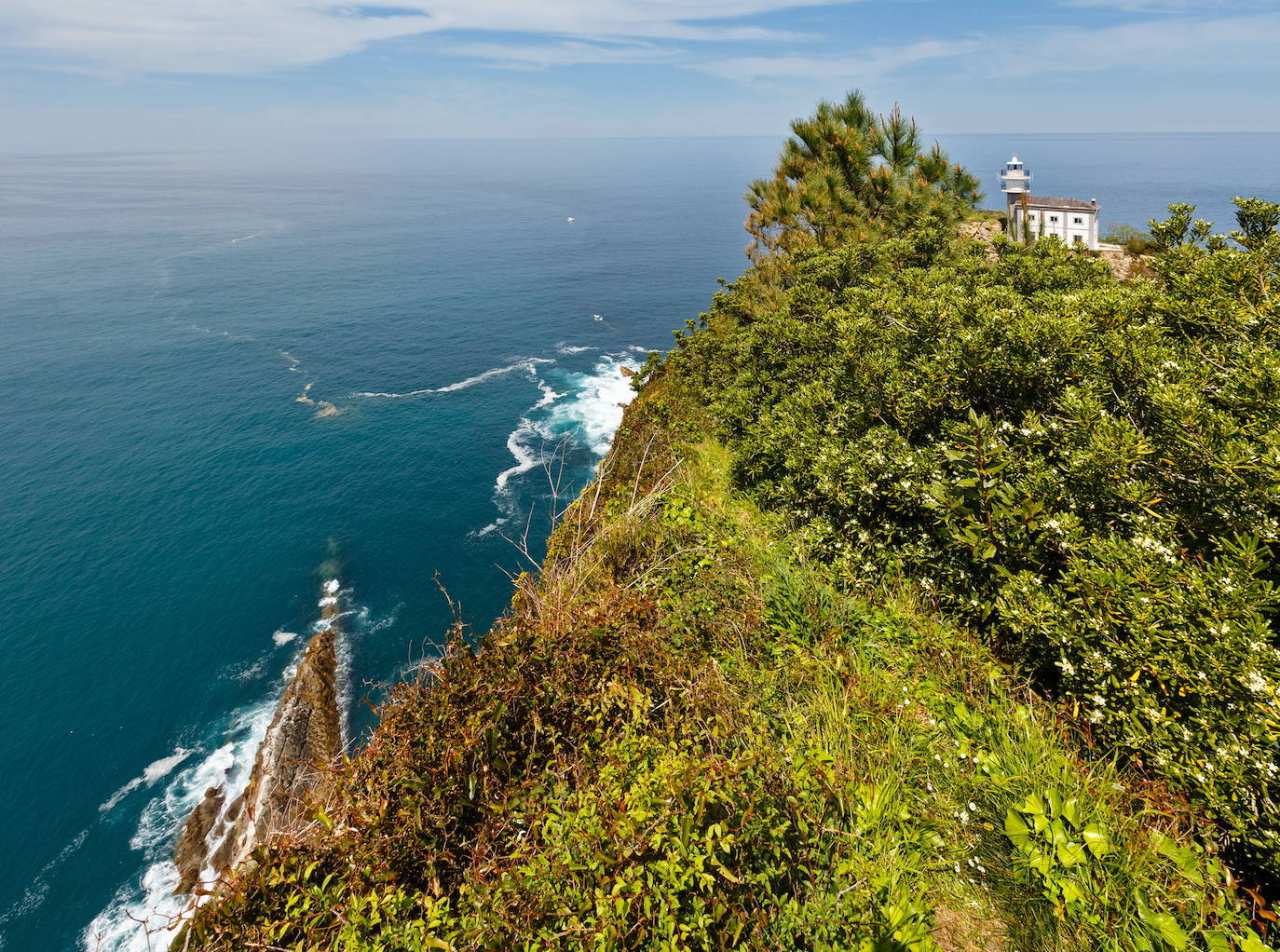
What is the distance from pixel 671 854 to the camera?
4.12 m

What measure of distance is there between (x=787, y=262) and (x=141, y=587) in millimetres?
39729

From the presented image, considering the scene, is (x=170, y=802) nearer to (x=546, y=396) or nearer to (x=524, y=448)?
(x=524, y=448)

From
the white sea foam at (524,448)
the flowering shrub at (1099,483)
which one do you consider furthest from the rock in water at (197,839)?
the flowering shrub at (1099,483)

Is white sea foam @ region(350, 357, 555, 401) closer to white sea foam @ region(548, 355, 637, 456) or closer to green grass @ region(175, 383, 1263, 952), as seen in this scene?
white sea foam @ region(548, 355, 637, 456)

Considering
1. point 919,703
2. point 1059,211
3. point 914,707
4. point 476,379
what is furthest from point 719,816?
point 1059,211

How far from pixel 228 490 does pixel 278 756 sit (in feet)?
78.4

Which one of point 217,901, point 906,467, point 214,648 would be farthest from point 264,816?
point 906,467

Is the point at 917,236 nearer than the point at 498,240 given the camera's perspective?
Yes

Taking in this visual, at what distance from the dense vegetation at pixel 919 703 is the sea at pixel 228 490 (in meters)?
1.42

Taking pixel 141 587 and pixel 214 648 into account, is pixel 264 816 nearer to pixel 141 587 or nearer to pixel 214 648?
pixel 214 648

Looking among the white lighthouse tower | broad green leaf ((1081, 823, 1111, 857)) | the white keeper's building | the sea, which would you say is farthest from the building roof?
broad green leaf ((1081, 823, 1111, 857))

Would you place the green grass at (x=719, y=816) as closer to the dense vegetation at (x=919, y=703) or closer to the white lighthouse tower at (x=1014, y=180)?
the dense vegetation at (x=919, y=703)

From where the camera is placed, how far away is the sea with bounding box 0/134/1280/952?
23797mm

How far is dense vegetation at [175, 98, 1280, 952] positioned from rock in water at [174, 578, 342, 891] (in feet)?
57.6
